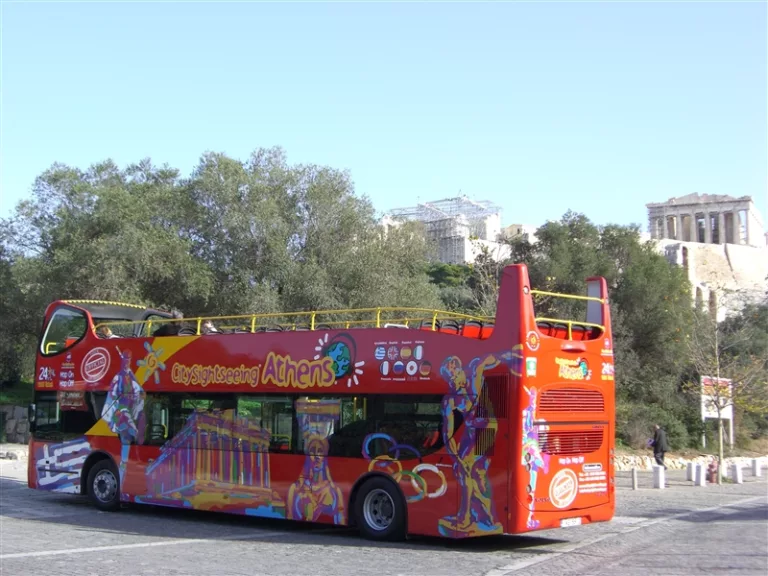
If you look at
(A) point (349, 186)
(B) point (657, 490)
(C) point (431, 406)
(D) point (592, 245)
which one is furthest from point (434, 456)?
(D) point (592, 245)

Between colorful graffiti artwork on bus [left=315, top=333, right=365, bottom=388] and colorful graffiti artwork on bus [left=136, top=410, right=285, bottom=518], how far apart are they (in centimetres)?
180

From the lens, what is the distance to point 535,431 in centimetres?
1173

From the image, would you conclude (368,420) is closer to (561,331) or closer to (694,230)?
(561,331)

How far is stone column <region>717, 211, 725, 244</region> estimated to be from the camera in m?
132

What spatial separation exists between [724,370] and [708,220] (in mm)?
111478

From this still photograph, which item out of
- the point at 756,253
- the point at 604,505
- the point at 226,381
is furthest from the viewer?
the point at 756,253

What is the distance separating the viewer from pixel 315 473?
13.6 m

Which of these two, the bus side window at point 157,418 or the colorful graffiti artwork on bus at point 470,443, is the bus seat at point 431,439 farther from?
the bus side window at point 157,418

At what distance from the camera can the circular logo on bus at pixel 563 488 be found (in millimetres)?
11953

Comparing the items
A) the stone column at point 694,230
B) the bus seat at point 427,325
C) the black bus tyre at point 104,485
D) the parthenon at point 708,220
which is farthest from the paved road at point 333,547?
the stone column at point 694,230

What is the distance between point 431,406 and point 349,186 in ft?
72.3

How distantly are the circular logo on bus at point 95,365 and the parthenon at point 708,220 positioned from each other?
124165 mm

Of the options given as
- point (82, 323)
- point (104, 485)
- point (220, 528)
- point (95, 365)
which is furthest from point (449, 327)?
point (82, 323)

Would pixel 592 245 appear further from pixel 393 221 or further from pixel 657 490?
pixel 657 490
